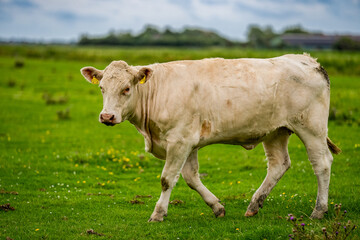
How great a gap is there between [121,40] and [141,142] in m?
116

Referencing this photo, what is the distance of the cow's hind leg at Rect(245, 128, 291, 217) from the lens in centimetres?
909

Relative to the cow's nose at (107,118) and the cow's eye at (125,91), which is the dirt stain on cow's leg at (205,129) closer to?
the cow's eye at (125,91)

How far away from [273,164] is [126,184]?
4609 mm

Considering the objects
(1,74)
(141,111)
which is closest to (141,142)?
(141,111)

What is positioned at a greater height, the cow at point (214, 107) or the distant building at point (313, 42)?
the cow at point (214, 107)

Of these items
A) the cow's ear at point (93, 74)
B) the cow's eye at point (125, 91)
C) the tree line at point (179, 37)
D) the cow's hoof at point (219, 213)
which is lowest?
the tree line at point (179, 37)

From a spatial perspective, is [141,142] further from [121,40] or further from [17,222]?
[121,40]

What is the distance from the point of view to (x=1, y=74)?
131 ft

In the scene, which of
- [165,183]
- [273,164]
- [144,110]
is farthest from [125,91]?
[273,164]

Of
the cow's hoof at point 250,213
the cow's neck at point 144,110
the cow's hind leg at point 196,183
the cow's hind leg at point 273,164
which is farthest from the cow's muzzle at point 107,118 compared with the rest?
the cow's hoof at point 250,213

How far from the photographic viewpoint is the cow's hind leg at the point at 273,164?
909 centimetres

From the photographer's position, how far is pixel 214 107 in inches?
340

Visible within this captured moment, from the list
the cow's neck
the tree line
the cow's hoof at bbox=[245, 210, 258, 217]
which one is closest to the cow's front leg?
the cow's neck

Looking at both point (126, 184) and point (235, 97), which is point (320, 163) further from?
point (126, 184)
